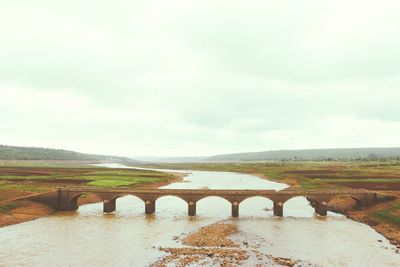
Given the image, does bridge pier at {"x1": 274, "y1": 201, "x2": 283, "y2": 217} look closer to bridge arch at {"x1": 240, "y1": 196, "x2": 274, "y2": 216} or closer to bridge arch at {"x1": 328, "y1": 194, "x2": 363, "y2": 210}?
bridge arch at {"x1": 240, "y1": 196, "x2": 274, "y2": 216}


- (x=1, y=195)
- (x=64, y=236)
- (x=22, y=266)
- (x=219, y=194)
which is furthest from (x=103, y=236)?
(x=1, y=195)

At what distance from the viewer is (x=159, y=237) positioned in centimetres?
4569

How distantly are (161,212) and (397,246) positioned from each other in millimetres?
36444

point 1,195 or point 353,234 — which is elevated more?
point 1,195

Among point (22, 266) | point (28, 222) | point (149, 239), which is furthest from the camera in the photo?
point (28, 222)

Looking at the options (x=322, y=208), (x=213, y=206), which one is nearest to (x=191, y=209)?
(x=213, y=206)

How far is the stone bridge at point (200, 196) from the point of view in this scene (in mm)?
61000

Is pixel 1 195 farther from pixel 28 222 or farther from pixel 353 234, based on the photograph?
pixel 353 234

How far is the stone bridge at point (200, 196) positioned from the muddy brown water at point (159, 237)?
1.79 m

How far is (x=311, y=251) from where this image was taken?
3984 cm

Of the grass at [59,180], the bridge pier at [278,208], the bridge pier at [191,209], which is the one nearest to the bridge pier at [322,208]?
the bridge pier at [278,208]

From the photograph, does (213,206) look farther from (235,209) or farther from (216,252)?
(216,252)

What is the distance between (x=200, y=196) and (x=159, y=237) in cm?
1663

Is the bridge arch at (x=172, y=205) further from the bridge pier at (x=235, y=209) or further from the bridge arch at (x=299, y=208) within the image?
the bridge arch at (x=299, y=208)
